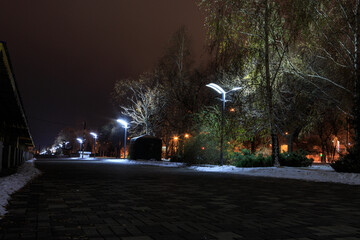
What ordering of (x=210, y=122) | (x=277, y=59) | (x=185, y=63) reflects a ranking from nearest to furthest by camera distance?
(x=277, y=59)
(x=210, y=122)
(x=185, y=63)

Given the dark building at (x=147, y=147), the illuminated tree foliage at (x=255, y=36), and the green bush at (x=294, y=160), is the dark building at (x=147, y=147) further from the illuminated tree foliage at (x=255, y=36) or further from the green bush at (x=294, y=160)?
the illuminated tree foliage at (x=255, y=36)

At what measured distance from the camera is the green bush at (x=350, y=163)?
15.8 metres

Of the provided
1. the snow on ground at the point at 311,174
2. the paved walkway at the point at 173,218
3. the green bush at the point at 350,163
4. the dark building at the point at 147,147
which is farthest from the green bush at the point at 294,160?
the dark building at the point at 147,147

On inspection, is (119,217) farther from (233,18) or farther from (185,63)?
(185,63)

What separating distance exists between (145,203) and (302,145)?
5750cm

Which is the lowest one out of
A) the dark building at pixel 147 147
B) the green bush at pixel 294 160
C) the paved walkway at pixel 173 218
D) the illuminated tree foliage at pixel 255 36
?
the paved walkway at pixel 173 218

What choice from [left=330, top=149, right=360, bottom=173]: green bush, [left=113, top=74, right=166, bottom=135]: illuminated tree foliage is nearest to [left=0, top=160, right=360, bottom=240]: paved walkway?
[left=330, top=149, right=360, bottom=173]: green bush

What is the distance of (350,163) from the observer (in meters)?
16.1

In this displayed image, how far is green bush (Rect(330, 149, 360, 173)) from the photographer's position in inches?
623

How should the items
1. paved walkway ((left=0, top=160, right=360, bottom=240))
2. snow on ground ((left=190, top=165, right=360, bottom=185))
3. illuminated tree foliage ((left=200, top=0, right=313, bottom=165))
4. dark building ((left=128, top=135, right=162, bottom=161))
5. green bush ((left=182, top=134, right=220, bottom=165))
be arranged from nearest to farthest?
1. paved walkway ((left=0, top=160, right=360, bottom=240))
2. snow on ground ((left=190, top=165, right=360, bottom=185))
3. illuminated tree foliage ((left=200, top=0, right=313, bottom=165))
4. green bush ((left=182, top=134, right=220, bottom=165))
5. dark building ((left=128, top=135, right=162, bottom=161))

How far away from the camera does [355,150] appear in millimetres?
16062

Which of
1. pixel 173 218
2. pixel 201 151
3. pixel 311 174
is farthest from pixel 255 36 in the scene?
pixel 173 218

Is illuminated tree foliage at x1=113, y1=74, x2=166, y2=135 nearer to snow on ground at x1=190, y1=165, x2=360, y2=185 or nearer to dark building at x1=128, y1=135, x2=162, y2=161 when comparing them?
dark building at x1=128, y1=135, x2=162, y2=161

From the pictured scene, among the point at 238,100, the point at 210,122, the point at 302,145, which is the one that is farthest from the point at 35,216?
the point at 302,145
